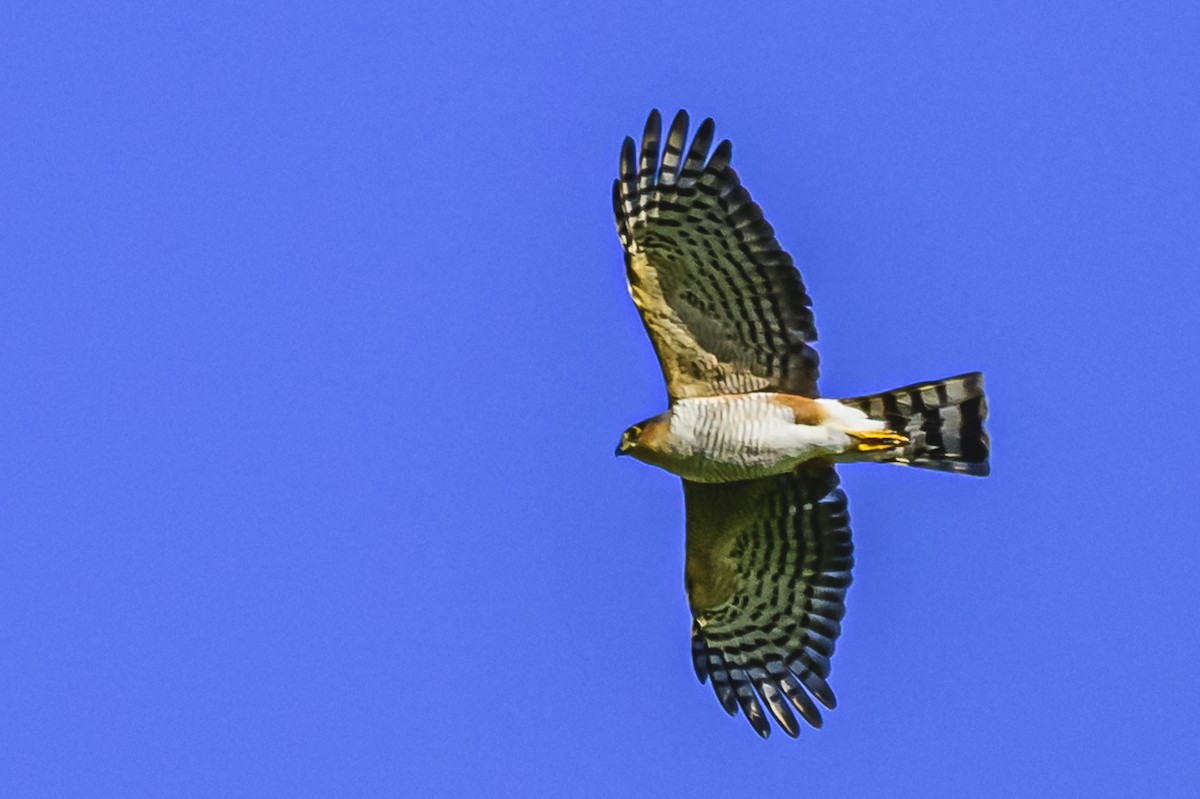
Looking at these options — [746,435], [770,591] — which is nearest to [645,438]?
[746,435]

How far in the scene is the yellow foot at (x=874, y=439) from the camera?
43.3 ft

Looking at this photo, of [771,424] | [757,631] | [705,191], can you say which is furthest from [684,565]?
[705,191]

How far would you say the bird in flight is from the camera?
504 inches

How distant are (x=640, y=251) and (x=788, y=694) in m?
3.13

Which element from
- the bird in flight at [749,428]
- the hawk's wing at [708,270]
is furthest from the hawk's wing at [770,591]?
the hawk's wing at [708,270]

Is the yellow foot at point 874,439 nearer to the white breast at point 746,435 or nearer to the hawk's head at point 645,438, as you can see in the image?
the white breast at point 746,435

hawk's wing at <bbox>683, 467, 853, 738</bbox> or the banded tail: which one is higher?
the banded tail

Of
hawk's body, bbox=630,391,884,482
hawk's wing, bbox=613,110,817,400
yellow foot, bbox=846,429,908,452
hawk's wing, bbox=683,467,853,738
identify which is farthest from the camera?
hawk's wing, bbox=683,467,853,738

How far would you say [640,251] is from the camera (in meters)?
12.9

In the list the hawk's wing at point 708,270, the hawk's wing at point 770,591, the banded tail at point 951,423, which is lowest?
the hawk's wing at point 770,591

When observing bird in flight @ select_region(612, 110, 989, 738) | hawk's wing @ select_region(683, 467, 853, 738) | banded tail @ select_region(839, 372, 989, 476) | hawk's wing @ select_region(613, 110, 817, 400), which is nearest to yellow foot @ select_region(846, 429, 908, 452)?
bird in flight @ select_region(612, 110, 989, 738)

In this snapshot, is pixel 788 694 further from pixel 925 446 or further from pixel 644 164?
pixel 644 164

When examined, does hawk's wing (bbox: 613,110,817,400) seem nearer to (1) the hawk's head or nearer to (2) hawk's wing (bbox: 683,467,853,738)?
(1) the hawk's head

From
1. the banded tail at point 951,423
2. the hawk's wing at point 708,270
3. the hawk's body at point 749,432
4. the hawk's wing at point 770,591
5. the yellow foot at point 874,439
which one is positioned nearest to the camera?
the hawk's wing at point 708,270
